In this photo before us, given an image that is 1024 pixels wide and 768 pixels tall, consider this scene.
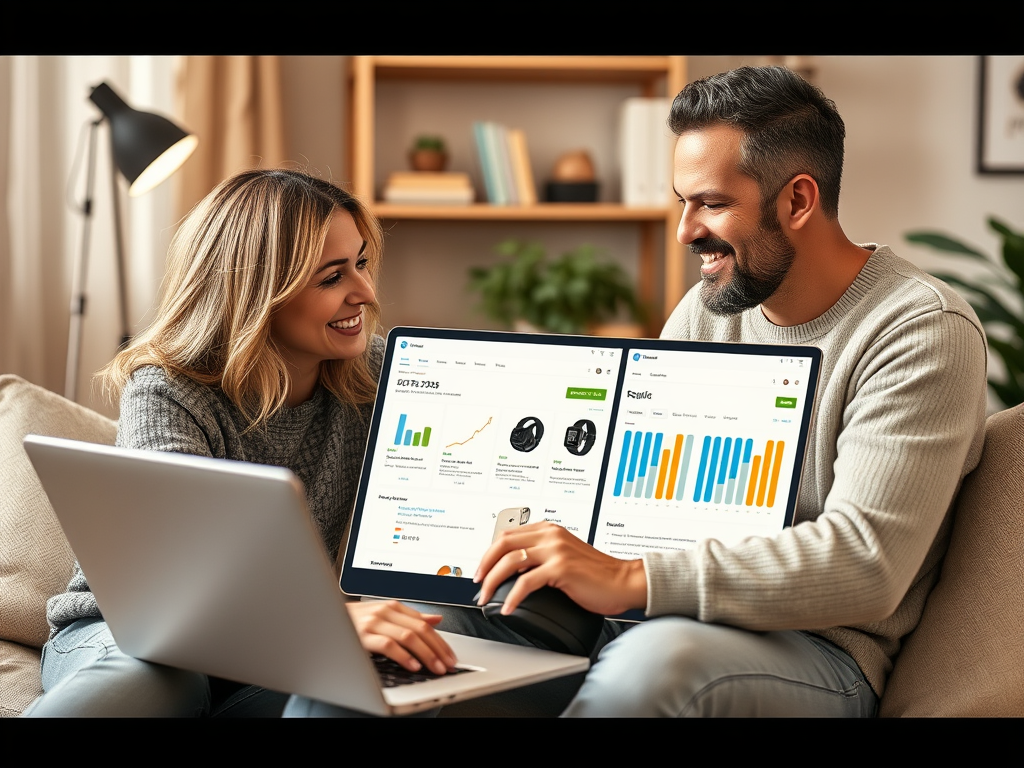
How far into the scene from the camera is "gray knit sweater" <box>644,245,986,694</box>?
3.43 feet

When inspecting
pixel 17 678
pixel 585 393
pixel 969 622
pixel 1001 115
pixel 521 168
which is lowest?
pixel 17 678

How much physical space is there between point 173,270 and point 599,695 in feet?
3.00

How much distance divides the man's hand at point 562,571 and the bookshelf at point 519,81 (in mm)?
1989

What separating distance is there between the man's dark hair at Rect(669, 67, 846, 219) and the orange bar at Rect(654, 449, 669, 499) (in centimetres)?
40

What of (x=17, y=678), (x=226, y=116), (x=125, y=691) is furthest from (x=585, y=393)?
(x=226, y=116)

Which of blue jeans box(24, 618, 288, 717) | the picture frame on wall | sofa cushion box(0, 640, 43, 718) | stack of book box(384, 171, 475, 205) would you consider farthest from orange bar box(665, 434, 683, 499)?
the picture frame on wall

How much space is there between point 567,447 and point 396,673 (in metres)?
0.35

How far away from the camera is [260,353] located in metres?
1.43

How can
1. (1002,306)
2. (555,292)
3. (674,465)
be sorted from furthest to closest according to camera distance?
(555,292), (1002,306), (674,465)

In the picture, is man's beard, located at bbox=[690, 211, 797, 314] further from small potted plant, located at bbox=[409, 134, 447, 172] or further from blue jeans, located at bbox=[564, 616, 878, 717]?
small potted plant, located at bbox=[409, 134, 447, 172]

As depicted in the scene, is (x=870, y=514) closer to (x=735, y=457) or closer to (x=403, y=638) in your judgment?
(x=735, y=457)

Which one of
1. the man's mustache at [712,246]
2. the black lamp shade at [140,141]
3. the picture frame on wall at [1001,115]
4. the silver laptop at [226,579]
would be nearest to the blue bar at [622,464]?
the silver laptop at [226,579]
